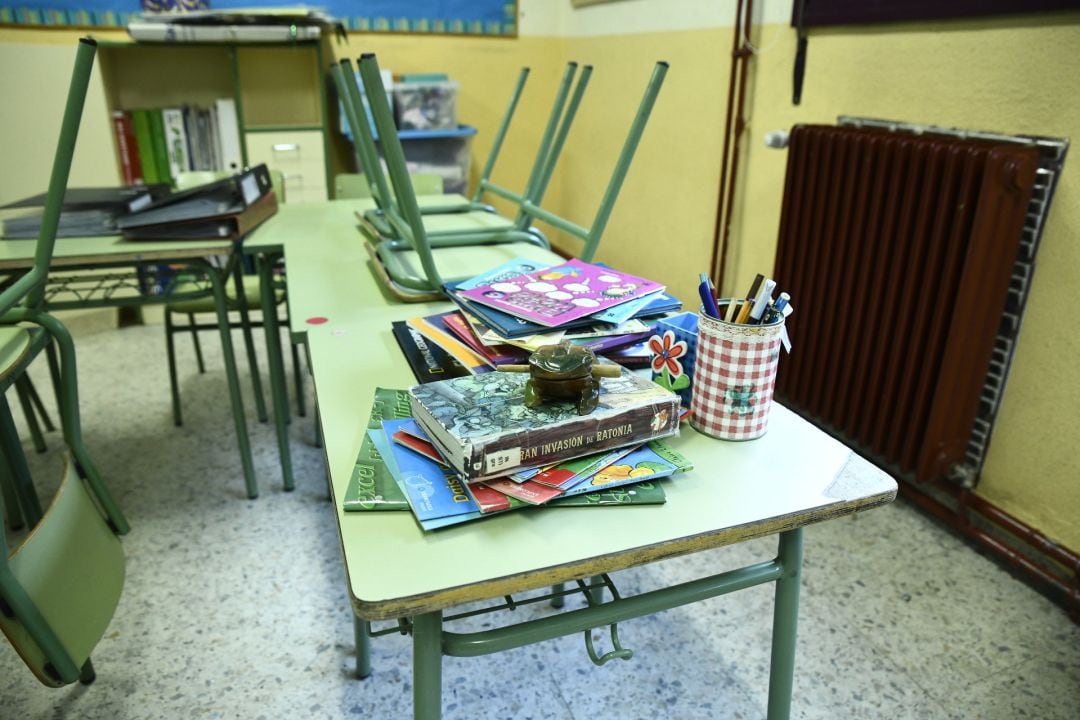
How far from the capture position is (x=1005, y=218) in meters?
1.64

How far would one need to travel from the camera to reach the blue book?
73 cm

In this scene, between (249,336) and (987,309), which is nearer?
(987,309)

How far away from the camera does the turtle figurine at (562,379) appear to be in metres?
0.79

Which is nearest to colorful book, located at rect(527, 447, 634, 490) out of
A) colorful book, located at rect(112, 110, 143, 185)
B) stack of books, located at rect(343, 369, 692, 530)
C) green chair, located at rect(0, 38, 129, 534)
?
stack of books, located at rect(343, 369, 692, 530)

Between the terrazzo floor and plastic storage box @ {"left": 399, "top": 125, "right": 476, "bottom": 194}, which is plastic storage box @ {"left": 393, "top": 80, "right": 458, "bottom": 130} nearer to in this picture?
plastic storage box @ {"left": 399, "top": 125, "right": 476, "bottom": 194}

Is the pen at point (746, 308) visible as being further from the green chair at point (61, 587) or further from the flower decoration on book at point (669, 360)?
the green chair at point (61, 587)

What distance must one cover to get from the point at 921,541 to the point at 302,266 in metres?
1.72

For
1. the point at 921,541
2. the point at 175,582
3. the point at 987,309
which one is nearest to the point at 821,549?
the point at 921,541

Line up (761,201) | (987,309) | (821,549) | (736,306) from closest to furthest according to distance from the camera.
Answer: (736,306)
(987,309)
(821,549)
(761,201)

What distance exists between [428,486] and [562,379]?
183mm

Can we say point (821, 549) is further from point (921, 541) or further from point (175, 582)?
point (175, 582)

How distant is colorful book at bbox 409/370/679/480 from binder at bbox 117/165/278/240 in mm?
1259

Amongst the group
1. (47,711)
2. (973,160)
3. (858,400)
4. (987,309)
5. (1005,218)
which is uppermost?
(973,160)

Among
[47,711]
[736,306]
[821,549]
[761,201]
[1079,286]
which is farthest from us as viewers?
[761,201]
